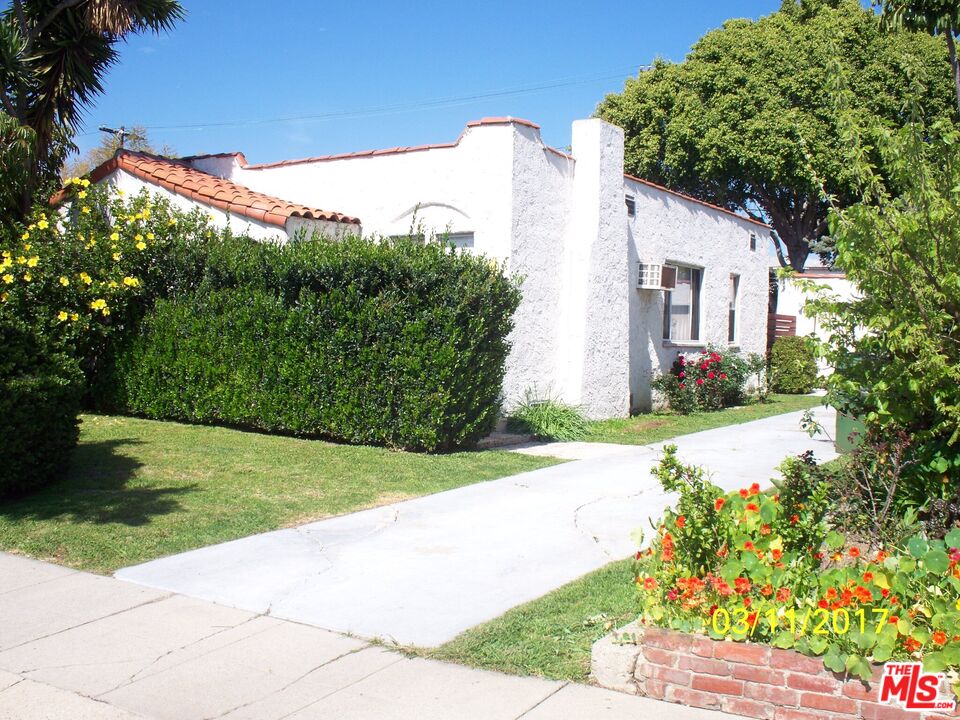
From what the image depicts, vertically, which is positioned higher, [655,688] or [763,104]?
[763,104]

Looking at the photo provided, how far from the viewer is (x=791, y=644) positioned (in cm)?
397

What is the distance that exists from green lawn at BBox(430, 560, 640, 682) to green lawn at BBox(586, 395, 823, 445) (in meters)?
6.84

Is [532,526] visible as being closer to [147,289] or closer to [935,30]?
[935,30]

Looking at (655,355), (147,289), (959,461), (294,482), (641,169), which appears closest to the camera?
(959,461)

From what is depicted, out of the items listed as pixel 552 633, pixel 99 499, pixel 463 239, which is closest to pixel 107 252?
pixel 463 239

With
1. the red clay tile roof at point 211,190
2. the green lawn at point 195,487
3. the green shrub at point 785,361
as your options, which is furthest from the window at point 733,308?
the green lawn at point 195,487

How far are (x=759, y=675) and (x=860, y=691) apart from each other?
42 centimetres

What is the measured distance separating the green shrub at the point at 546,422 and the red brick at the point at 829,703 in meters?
8.50

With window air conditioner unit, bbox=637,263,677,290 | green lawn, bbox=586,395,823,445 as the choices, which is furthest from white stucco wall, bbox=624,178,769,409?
green lawn, bbox=586,395,823,445

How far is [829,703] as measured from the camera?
153 inches

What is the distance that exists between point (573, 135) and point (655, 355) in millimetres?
4501

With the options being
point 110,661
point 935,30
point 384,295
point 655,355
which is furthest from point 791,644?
point 655,355

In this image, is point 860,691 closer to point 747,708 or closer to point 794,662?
point 794,662

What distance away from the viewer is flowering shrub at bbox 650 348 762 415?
1603 cm
